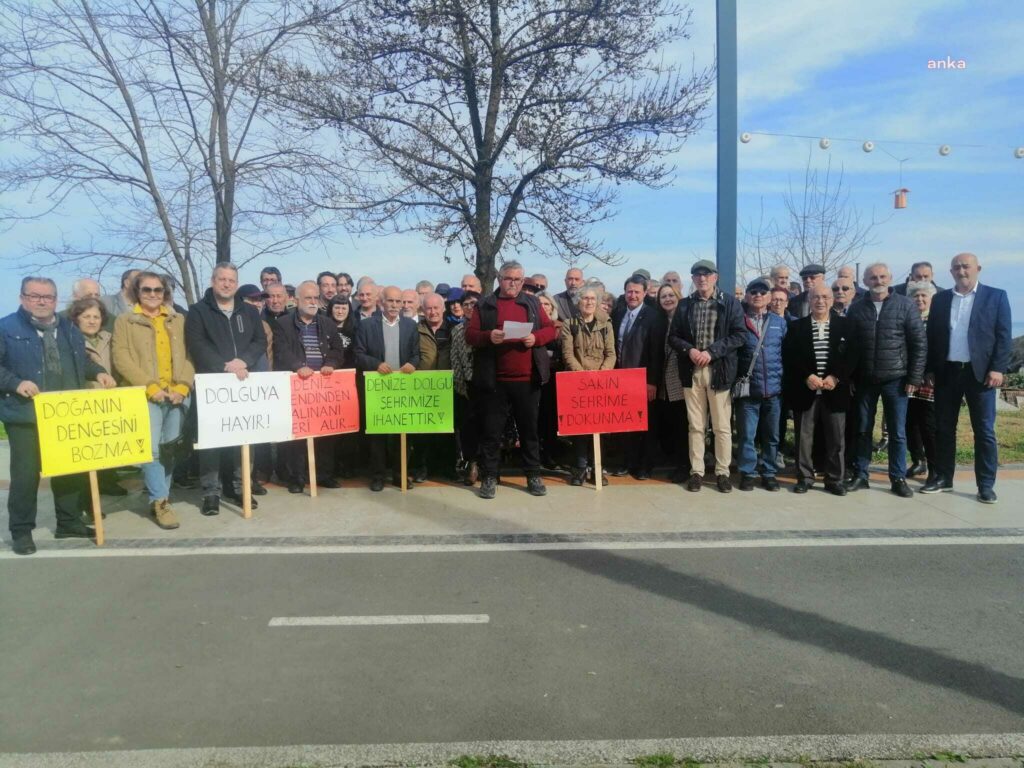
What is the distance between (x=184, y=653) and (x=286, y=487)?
4.07 meters

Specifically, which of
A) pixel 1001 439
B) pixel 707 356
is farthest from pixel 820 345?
pixel 1001 439

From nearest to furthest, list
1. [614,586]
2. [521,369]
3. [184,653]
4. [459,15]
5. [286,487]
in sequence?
[184,653]
[614,586]
[521,369]
[286,487]
[459,15]

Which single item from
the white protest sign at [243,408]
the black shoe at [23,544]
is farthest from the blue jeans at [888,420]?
the black shoe at [23,544]

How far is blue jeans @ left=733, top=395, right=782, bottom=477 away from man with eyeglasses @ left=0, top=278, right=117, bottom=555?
6.09m

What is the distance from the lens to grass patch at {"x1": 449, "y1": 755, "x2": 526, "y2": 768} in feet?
9.95

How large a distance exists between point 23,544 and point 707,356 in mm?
5981

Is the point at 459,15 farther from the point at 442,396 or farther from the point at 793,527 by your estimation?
the point at 793,527

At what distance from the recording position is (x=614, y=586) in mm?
5004

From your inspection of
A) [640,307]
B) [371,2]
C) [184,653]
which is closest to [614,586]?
[184,653]

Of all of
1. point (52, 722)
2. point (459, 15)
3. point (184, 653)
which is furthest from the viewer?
point (459, 15)

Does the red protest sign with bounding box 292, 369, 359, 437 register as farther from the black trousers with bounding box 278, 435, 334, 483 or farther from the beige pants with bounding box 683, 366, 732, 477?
the beige pants with bounding box 683, 366, 732, 477

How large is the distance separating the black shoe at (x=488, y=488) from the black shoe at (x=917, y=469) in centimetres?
450

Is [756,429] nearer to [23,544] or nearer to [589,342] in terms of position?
[589,342]

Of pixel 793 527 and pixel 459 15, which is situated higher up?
pixel 459 15
